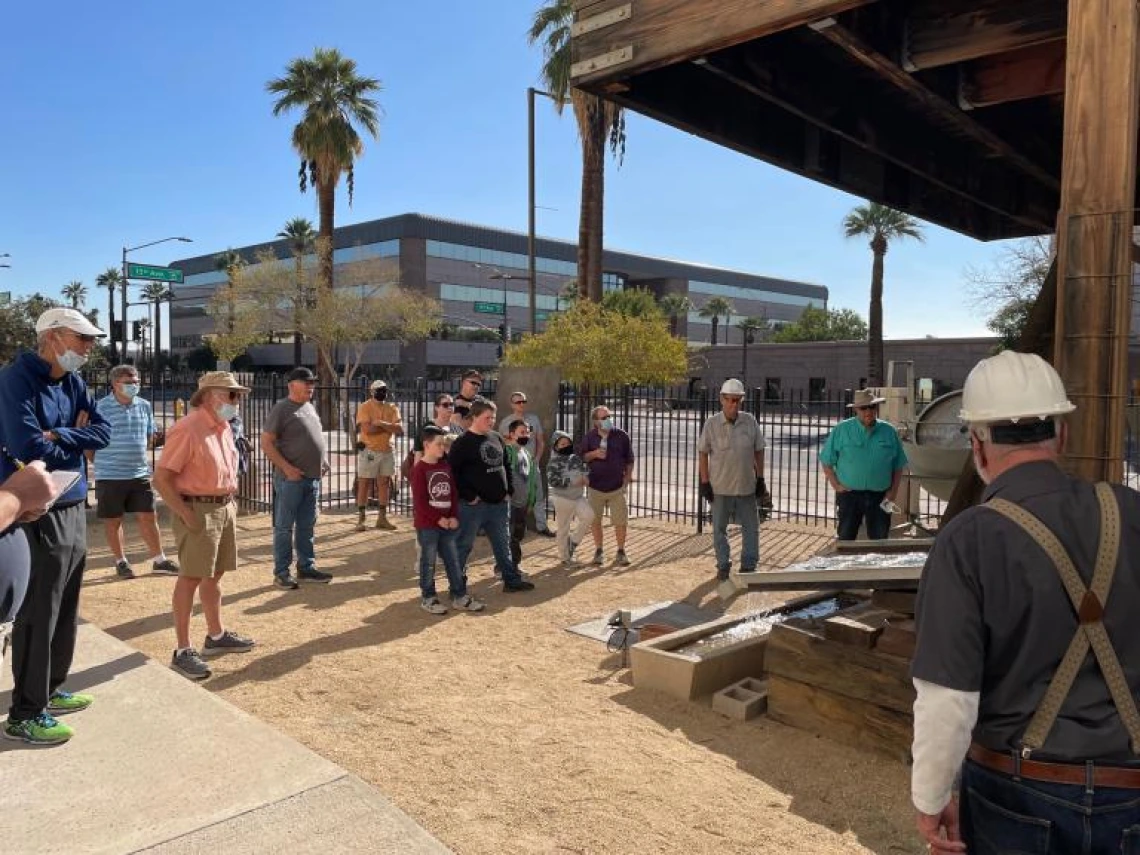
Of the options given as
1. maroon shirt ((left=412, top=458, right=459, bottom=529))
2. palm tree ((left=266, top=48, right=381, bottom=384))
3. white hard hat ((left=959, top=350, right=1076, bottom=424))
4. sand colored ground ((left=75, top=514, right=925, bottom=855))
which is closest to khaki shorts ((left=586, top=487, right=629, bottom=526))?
sand colored ground ((left=75, top=514, right=925, bottom=855))

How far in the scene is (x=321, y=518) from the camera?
11.5m

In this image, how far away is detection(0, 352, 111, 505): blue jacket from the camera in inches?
147

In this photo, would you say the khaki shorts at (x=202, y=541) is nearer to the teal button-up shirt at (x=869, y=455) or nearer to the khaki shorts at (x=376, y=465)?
the teal button-up shirt at (x=869, y=455)

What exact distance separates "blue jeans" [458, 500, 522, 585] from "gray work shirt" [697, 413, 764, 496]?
2.06 metres

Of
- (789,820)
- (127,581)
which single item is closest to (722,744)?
(789,820)

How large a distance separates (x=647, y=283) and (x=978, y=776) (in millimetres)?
87389

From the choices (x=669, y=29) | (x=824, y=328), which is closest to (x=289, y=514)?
(x=669, y=29)

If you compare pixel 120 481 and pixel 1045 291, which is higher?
pixel 1045 291

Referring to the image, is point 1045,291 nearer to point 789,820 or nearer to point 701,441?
point 789,820

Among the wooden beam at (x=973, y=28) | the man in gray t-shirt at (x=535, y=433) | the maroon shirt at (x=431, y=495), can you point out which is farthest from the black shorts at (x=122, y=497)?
the wooden beam at (x=973, y=28)

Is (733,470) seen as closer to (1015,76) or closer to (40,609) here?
(1015,76)

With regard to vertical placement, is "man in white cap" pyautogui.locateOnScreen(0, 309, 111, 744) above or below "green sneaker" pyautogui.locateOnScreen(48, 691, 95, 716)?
above

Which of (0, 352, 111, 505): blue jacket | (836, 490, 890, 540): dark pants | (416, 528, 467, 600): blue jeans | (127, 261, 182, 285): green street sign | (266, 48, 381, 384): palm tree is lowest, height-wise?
(416, 528, 467, 600): blue jeans

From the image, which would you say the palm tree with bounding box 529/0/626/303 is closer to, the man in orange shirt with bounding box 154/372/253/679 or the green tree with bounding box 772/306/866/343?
the man in orange shirt with bounding box 154/372/253/679
